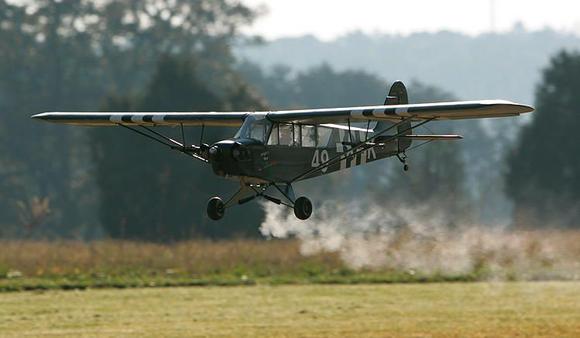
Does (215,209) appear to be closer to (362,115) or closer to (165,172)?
(362,115)

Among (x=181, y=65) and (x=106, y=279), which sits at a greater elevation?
(x=181, y=65)

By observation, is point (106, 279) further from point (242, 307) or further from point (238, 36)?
point (238, 36)

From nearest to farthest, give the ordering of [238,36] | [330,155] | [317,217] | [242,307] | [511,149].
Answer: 1. [330,155]
2. [242,307]
3. [317,217]
4. [511,149]
5. [238,36]

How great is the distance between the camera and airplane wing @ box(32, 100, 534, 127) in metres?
21.0

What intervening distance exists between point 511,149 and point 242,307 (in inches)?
1828

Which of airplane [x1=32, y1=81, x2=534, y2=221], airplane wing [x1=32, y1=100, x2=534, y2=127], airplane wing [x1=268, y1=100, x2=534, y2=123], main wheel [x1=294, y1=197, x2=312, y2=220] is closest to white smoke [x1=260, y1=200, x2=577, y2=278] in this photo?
airplane wing [x1=32, y1=100, x2=534, y2=127]

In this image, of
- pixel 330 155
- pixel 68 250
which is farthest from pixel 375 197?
pixel 330 155

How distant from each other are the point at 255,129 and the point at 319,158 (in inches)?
68.7

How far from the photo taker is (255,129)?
2217cm

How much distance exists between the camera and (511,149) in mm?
73500

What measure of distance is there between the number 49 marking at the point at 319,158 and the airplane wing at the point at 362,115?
2.08 feet

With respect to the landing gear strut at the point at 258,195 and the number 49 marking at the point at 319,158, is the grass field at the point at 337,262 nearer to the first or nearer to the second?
the number 49 marking at the point at 319,158

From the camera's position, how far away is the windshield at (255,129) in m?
22.1

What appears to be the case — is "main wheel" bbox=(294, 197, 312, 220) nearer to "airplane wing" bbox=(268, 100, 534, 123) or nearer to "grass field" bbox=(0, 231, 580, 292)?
"airplane wing" bbox=(268, 100, 534, 123)
